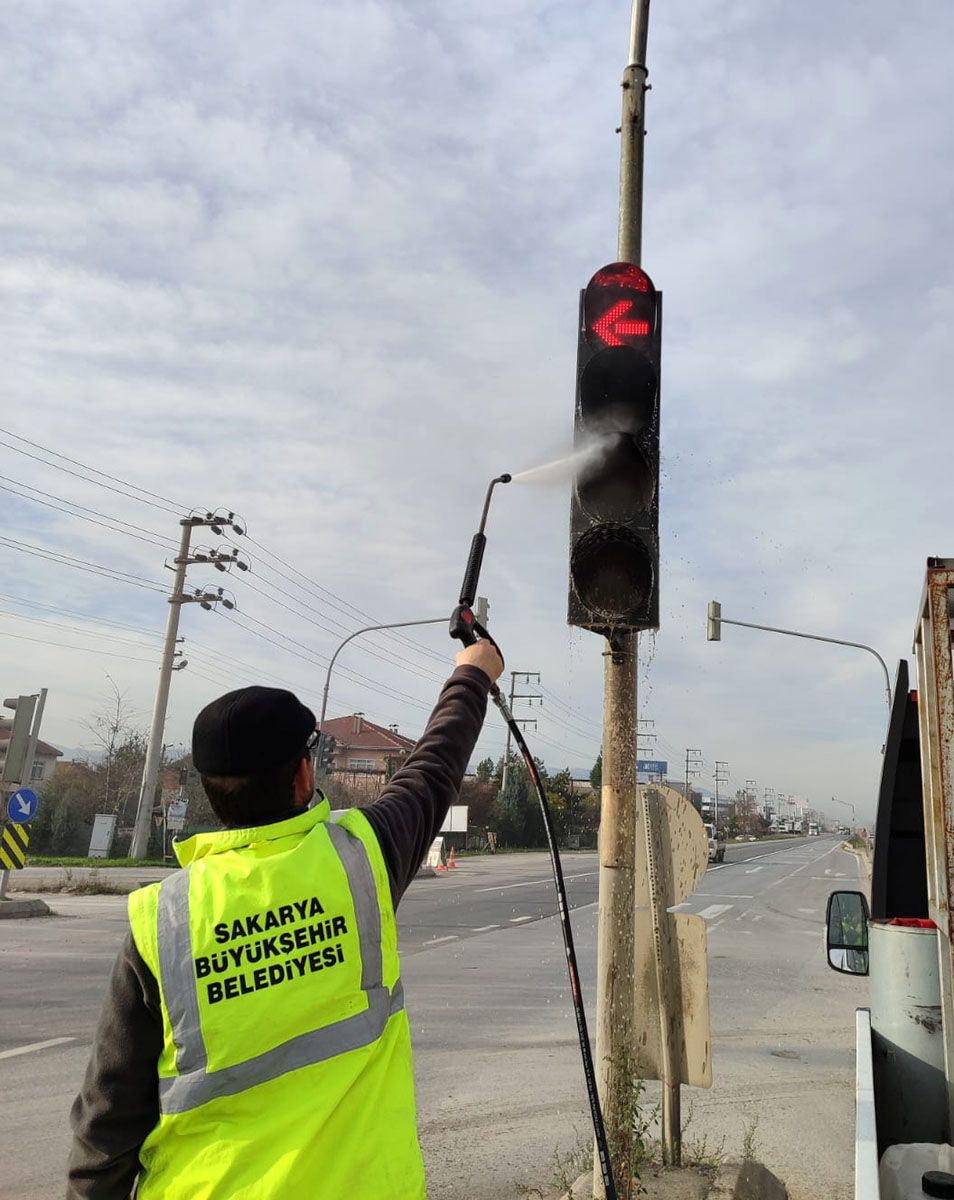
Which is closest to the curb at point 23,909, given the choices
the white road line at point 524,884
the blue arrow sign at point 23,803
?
the blue arrow sign at point 23,803

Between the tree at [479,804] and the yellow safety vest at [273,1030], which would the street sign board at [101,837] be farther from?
the yellow safety vest at [273,1030]

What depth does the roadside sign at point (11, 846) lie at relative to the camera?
52.3 ft

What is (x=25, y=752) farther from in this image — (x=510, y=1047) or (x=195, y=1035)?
(x=195, y=1035)

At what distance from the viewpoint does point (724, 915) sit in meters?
19.6

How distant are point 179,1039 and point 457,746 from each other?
0.90m

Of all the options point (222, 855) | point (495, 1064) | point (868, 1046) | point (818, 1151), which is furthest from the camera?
point (495, 1064)

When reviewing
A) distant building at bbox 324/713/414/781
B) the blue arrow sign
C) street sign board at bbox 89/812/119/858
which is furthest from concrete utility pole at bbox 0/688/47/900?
distant building at bbox 324/713/414/781

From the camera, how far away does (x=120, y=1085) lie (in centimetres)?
162

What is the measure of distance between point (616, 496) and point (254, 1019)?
7.75 feet

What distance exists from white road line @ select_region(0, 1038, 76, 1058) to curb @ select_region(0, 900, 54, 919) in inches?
366

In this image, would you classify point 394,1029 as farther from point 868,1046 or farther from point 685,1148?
point 685,1148

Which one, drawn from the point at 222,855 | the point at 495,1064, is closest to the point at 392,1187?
the point at 222,855

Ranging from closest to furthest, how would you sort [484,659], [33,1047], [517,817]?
[484,659] → [33,1047] → [517,817]

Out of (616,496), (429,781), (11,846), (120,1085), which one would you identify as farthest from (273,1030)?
(11,846)
